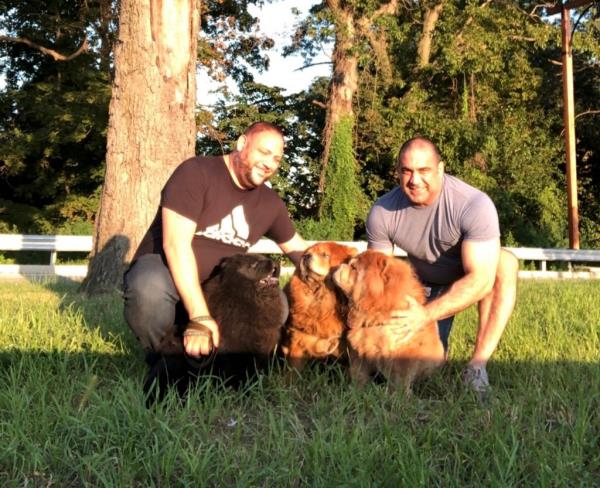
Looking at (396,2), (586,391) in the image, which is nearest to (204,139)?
(396,2)

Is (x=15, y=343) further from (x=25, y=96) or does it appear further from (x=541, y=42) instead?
(x=541, y=42)

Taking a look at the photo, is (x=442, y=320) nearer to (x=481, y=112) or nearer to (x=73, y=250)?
(x=73, y=250)

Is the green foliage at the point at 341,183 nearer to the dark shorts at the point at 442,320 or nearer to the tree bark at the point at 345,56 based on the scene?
the tree bark at the point at 345,56

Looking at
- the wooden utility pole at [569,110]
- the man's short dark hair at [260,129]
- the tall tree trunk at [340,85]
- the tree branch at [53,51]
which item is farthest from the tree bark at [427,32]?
the man's short dark hair at [260,129]

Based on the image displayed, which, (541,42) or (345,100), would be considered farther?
(541,42)

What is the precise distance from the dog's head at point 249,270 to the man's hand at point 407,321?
2.35 ft

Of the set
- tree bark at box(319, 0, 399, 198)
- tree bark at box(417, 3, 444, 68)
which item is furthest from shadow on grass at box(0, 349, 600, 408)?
tree bark at box(417, 3, 444, 68)

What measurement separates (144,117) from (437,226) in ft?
13.0

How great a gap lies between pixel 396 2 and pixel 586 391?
18.2m

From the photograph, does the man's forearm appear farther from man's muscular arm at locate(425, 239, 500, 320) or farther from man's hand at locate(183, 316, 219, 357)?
man's hand at locate(183, 316, 219, 357)

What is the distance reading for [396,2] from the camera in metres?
19.2

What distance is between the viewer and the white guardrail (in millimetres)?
11438

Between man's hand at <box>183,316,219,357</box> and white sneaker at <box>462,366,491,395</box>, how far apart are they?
1.48m

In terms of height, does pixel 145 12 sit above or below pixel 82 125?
below
